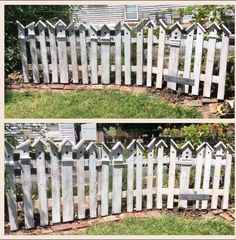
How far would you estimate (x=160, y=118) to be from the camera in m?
5.52

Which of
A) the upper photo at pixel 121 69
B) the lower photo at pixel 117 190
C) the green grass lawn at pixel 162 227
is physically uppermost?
the upper photo at pixel 121 69

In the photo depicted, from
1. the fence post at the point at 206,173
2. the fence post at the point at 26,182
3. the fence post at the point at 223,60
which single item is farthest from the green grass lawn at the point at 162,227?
the fence post at the point at 223,60

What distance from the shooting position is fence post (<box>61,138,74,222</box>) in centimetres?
502

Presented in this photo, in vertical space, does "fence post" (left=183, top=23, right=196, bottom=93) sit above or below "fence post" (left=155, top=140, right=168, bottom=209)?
above

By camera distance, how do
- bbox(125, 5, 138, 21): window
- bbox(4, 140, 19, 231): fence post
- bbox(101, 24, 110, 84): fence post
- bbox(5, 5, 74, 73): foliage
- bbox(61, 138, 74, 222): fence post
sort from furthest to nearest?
bbox(125, 5, 138, 21): window
bbox(5, 5, 74, 73): foliage
bbox(101, 24, 110, 84): fence post
bbox(61, 138, 74, 222): fence post
bbox(4, 140, 19, 231): fence post

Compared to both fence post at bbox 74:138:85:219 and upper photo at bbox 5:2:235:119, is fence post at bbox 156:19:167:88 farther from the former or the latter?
fence post at bbox 74:138:85:219

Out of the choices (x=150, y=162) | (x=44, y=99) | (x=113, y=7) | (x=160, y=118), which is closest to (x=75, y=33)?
(x=44, y=99)

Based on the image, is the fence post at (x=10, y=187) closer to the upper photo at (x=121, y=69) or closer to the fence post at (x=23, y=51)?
the upper photo at (x=121, y=69)

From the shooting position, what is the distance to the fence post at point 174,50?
5.57 m

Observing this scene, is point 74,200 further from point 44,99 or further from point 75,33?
point 75,33

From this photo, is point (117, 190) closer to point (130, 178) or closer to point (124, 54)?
point (130, 178)

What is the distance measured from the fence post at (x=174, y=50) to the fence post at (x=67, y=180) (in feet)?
5.54

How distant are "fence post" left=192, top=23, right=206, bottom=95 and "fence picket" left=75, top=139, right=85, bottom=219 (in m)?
1.72

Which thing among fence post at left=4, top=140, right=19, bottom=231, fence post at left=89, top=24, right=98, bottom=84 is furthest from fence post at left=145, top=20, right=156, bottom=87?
fence post at left=4, top=140, right=19, bottom=231
